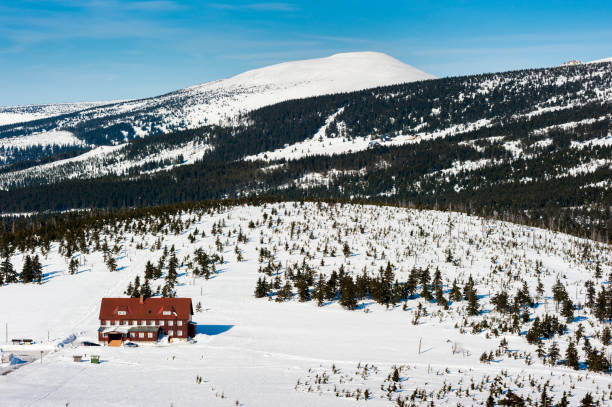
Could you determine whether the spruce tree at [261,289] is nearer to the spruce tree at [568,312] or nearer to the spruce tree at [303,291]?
the spruce tree at [303,291]

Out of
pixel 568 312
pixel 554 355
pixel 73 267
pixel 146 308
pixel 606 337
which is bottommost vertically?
pixel 554 355

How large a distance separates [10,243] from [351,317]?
86.3 metres

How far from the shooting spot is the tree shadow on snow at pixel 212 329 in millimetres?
66231

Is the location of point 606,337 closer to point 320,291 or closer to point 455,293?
point 455,293

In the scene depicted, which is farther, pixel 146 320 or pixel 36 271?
pixel 36 271

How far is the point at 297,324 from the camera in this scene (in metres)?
70.6

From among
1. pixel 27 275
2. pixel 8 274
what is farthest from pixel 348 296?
pixel 8 274

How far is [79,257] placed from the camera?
105 metres

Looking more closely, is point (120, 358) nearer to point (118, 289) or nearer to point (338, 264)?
point (118, 289)

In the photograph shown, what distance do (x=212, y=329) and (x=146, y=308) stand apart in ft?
29.1

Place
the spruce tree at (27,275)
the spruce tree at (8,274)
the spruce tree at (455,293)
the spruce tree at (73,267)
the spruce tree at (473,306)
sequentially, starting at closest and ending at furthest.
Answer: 1. the spruce tree at (473,306)
2. the spruce tree at (455,293)
3. the spruce tree at (27,275)
4. the spruce tree at (8,274)
5. the spruce tree at (73,267)

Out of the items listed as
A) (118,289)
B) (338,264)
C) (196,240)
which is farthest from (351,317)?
(196,240)

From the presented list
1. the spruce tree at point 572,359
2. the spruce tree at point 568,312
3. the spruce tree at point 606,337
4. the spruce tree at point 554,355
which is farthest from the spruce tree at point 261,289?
the spruce tree at point 606,337

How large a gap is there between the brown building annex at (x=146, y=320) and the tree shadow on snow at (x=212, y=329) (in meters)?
1.64
